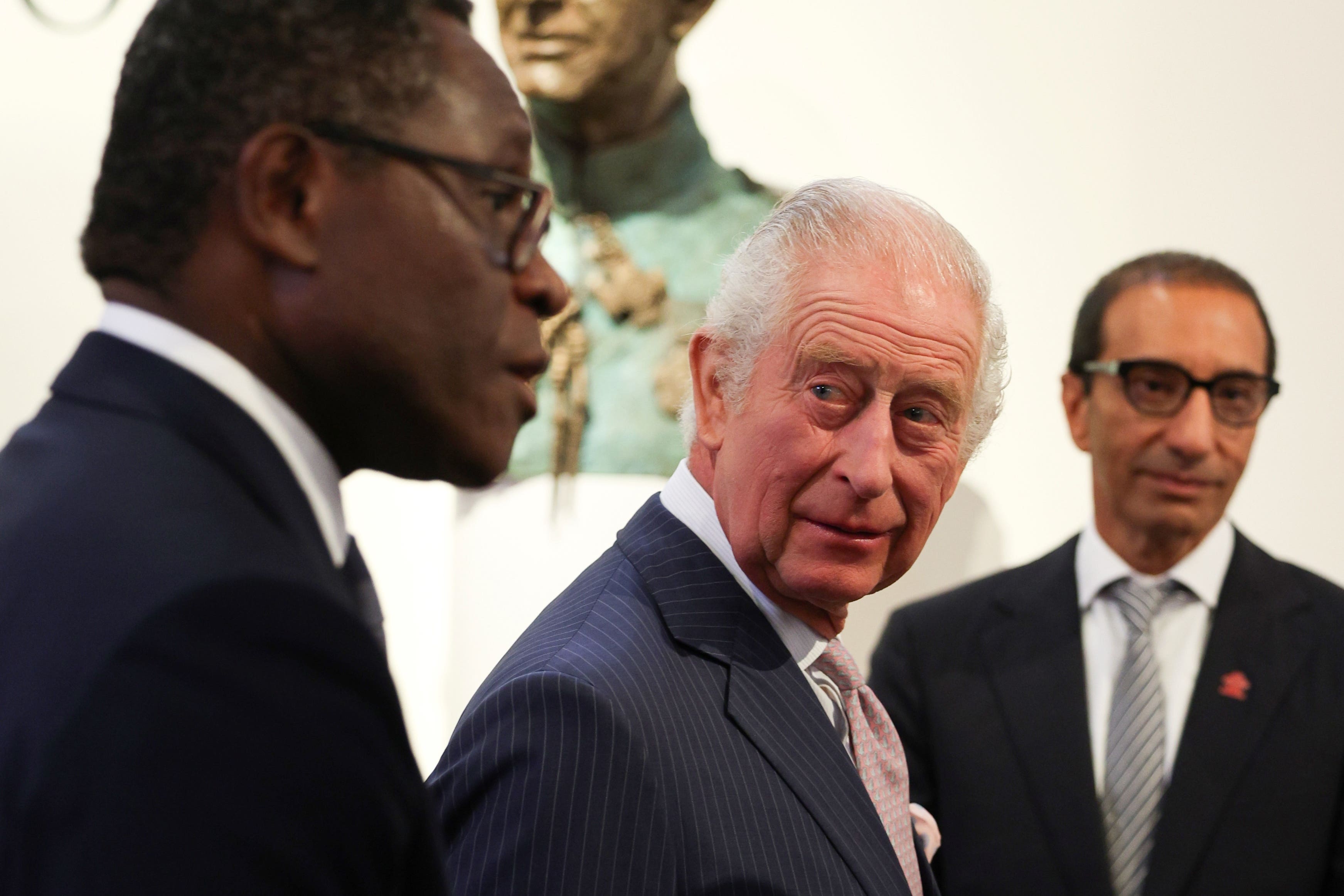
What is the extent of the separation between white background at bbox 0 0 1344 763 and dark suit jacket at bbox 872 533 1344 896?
0.76m

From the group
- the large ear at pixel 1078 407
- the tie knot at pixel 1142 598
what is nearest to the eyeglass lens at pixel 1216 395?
the large ear at pixel 1078 407

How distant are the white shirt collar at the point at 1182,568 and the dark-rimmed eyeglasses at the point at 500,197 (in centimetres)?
167

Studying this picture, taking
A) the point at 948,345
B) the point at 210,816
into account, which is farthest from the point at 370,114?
the point at 948,345

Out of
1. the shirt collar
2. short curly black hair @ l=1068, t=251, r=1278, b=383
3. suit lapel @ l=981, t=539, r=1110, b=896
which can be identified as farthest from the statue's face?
suit lapel @ l=981, t=539, r=1110, b=896

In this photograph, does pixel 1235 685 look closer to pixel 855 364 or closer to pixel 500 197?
pixel 855 364

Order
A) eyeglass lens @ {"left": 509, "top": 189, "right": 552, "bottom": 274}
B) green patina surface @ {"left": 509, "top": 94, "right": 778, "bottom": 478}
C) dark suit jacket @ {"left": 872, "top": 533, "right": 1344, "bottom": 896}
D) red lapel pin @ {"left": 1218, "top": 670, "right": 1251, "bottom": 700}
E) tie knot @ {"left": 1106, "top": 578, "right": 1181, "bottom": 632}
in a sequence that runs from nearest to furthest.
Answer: eyeglass lens @ {"left": 509, "top": 189, "right": 552, "bottom": 274} → dark suit jacket @ {"left": 872, "top": 533, "right": 1344, "bottom": 896} → red lapel pin @ {"left": 1218, "top": 670, "right": 1251, "bottom": 700} → tie knot @ {"left": 1106, "top": 578, "right": 1181, "bottom": 632} → green patina surface @ {"left": 509, "top": 94, "right": 778, "bottom": 478}

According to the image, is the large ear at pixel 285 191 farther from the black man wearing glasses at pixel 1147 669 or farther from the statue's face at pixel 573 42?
the statue's face at pixel 573 42

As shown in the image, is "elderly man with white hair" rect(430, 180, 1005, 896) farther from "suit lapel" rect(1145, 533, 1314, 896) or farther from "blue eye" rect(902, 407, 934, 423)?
"suit lapel" rect(1145, 533, 1314, 896)

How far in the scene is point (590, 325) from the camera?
2.88 meters

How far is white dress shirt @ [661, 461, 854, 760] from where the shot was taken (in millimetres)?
1323

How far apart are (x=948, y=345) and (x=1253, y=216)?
6.62 feet

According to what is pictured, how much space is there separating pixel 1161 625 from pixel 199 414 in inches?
73.3

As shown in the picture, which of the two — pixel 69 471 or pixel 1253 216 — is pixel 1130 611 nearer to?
pixel 1253 216

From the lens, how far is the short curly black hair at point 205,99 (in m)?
0.67
